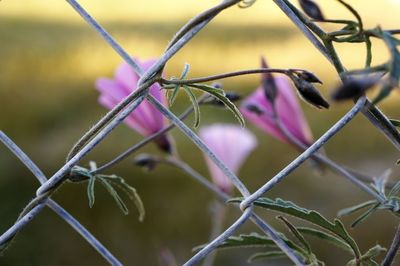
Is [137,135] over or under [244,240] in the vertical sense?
under

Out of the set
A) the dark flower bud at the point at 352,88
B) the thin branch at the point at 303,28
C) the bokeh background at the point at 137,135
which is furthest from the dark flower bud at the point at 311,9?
the bokeh background at the point at 137,135

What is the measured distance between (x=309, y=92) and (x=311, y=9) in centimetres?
6

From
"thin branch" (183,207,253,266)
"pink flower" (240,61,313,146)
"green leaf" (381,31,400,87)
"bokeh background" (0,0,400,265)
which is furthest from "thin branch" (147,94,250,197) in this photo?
"bokeh background" (0,0,400,265)

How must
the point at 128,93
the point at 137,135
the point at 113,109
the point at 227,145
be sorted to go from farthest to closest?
the point at 137,135 < the point at 227,145 < the point at 128,93 < the point at 113,109

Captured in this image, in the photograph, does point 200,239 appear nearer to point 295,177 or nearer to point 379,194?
point 295,177

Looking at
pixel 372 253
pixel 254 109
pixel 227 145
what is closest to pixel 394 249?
pixel 372 253

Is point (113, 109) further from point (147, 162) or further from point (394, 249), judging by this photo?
point (147, 162)

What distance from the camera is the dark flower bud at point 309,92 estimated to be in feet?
1.26

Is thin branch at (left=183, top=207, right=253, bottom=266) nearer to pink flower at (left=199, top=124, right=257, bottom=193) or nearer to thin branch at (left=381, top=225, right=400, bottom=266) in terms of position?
thin branch at (left=381, top=225, right=400, bottom=266)

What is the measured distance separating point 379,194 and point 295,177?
2273 millimetres

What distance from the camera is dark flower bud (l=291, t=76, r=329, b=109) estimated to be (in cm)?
39

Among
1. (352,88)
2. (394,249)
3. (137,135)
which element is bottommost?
(137,135)

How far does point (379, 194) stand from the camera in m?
0.44

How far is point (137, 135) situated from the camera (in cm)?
293
